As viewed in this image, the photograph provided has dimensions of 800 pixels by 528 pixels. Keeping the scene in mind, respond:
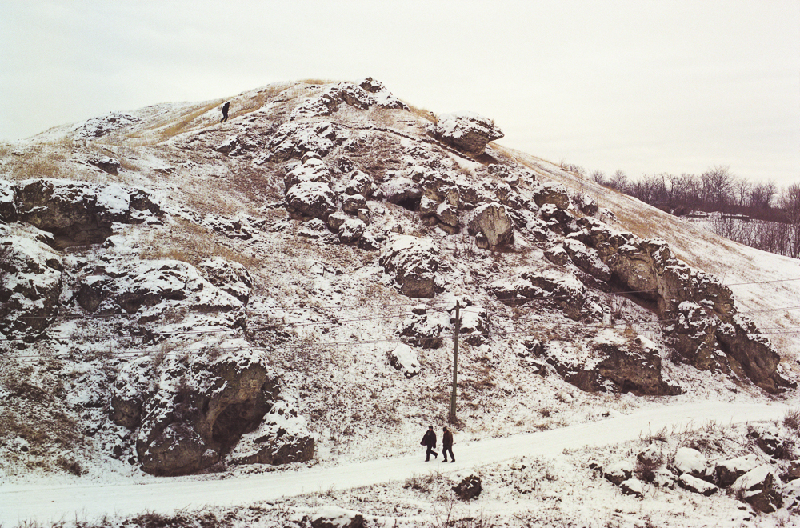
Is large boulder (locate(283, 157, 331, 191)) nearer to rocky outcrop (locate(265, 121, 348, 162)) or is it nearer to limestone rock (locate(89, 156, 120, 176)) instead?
rocky outcrop (locate(265, 121, 348, 162))

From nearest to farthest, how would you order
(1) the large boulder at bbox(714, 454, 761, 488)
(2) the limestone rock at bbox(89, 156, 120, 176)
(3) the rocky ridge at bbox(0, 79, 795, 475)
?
(1) the large boulder at bbox(714, 454, 761, 488)
(3) the rocky ridge at bbox(0, 79, 795, 475)
(2) the limestone rock at bbox(89, 156, 120, 176)

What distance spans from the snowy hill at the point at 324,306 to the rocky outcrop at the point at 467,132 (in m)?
0.24

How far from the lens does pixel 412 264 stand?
3120 centimetres

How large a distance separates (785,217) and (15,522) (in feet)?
394

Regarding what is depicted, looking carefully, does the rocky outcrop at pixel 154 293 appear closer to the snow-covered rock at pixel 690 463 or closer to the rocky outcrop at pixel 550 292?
the rocky outcrop at pixel 550 292

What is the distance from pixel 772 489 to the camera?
16.7 metres

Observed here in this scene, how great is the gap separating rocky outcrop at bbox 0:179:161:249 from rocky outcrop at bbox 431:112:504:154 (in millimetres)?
30646

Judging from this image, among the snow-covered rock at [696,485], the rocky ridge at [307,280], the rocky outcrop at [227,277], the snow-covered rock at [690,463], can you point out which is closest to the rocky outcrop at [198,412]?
the rocky ridge at [307,280]

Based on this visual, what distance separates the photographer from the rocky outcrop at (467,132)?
154 ft

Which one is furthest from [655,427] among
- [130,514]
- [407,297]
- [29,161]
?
[29,161]

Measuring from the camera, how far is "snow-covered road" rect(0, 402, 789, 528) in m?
13.7

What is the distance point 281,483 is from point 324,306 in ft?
40.3

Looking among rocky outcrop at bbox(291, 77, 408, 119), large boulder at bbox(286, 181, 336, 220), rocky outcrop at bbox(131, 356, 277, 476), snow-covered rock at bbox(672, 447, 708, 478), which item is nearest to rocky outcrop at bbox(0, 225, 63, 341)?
rocky outcrop at bbox(131, 356, 277, 476)

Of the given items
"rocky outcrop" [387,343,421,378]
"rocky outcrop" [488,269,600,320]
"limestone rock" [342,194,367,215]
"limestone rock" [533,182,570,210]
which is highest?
"limestone rock" [533,182,570,210]
